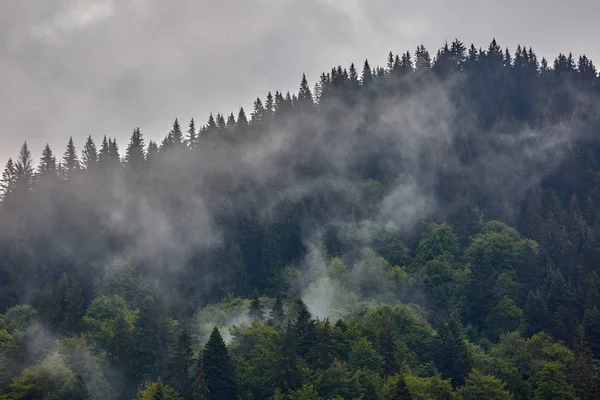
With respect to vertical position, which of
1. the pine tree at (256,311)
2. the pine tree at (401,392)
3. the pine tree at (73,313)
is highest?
the pine tree at (73,313)

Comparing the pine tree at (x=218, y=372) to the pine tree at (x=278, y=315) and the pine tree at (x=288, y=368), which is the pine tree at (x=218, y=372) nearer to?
the pine tree at (x=288, y=368)

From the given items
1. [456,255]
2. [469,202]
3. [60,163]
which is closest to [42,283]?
[60,163]

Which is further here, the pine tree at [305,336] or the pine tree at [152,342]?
the pine tree at [152,342]

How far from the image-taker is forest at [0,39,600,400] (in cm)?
10419

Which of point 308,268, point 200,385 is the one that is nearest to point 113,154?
point 308,268

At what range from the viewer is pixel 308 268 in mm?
155750

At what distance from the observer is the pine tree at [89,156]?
7401 inches

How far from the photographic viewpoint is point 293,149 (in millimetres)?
193125

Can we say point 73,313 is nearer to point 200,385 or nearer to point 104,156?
point 200,385

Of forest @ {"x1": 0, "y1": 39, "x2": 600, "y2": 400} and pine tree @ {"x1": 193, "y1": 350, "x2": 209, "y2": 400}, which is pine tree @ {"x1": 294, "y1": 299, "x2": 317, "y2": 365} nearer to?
forest @ {"x1": 0, "y1": 39, "x2": 600, "y2": 400}

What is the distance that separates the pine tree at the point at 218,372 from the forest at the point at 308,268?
0.31 meters

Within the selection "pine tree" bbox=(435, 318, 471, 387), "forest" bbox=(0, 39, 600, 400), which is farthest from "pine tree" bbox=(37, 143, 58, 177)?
"pine tree" bbox=(435, 318, 471, 387)

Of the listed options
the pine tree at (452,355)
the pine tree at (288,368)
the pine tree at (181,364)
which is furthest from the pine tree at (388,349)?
the pine tree at (181,364)

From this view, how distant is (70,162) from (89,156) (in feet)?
22.0
